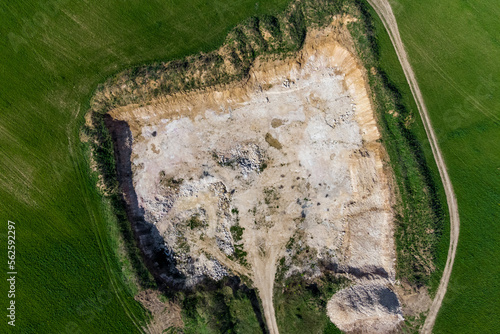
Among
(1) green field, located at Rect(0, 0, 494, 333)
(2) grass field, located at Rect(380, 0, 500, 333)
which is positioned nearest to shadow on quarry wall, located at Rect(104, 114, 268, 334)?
(1) green field, located at Rect(0, 0, 494, 333)

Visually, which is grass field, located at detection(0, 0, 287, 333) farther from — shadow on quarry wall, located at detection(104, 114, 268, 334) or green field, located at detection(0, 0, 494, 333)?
shadow on quarry wall, located at detection(104, 114, 268, 334)

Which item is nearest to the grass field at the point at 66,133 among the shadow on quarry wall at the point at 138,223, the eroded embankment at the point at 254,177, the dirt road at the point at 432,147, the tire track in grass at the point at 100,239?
the tire track in grass at the point at 100,239

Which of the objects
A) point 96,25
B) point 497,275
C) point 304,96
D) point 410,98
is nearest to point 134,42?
point 96,25

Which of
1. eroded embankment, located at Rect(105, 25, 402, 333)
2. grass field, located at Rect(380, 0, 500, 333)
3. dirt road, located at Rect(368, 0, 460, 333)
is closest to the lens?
grass field, located at Rect(380, 0, 500, 333)

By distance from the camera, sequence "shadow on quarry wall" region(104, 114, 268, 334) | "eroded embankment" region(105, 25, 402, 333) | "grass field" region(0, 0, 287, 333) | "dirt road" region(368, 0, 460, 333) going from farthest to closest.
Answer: "eroded embankment" region(105, 25, 402, 333)
"shadow on quarry wall" region(104, 114, 268, 334)
"grass field" region(0, 0, 287, 333)
"dirt road" region(368, 0, 460, 333)

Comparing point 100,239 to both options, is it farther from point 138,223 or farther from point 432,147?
point 432,147
